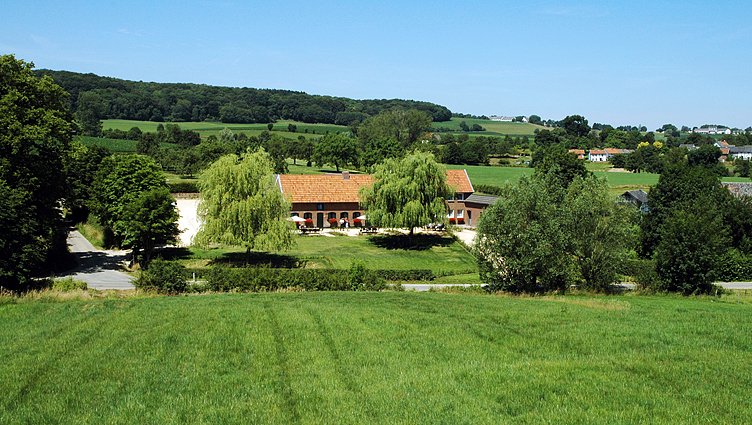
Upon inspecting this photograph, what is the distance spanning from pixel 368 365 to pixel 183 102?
16399 cm

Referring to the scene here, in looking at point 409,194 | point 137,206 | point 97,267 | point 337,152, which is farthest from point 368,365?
point 337,152

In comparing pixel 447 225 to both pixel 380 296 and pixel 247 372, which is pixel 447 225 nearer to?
pixel 380 296

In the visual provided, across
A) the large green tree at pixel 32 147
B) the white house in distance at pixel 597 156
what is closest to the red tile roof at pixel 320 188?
the large green tree at pixel 32 147

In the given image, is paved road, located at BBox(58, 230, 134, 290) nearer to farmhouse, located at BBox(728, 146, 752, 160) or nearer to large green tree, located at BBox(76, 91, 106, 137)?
large green tree, located at BBox(76, 91, 106, 137)

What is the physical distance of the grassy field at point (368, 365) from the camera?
32.3 ft

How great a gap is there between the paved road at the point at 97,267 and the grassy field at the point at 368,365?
1081 centimetres

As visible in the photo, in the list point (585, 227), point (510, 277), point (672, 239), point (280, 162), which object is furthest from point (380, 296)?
point (280, 162)

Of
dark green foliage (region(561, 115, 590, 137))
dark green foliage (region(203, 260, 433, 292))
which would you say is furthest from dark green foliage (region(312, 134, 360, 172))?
dark green foliage (region(561, 115, 590, 137))

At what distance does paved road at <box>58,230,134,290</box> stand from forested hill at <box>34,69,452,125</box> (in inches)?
3990

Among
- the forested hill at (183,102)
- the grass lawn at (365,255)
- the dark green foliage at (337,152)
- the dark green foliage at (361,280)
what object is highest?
the forested hill at (183,102)

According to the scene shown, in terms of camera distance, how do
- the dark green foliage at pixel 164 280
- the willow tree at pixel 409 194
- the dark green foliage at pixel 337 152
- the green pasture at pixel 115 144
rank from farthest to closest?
the green pasture at pixel 115 144, the dark green foliage at pixel 337 152, the willow tree at pixel 409 194, the dark green foliage at pixel 164 280

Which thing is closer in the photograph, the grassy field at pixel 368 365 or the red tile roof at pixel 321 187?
the grassy field at pixel 368 365

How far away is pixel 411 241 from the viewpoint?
46.6 metres

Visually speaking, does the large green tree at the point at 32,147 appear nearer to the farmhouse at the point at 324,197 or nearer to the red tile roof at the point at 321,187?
the red tile roof at the point at 321,187
